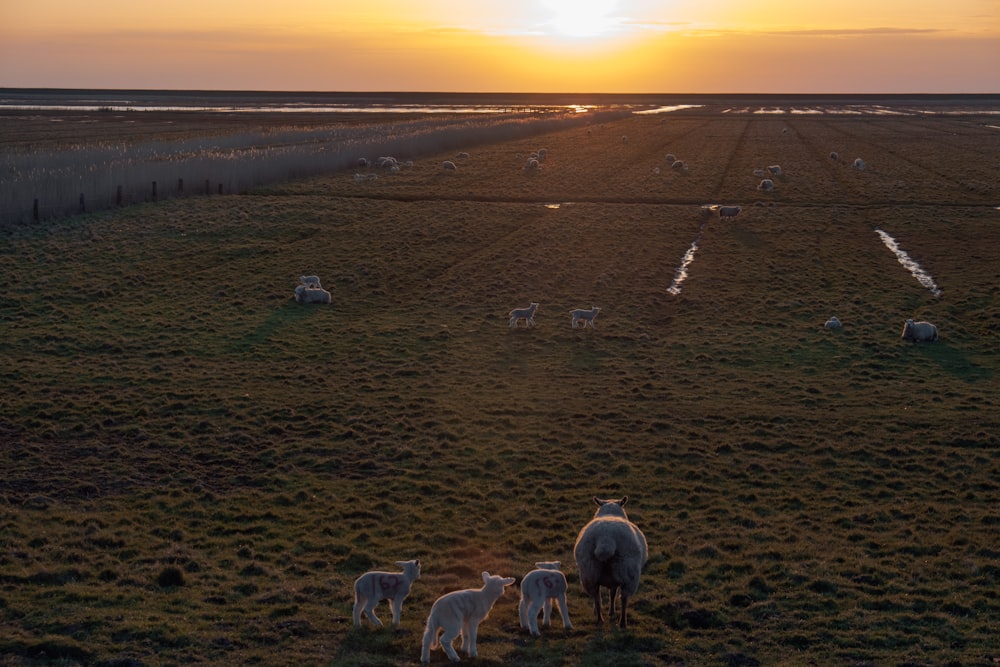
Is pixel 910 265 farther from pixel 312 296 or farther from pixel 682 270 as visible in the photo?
pixel 312 296

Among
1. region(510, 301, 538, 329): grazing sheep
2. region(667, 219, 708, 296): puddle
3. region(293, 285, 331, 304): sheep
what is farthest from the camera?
region(667, 219, 708, 296): puddle

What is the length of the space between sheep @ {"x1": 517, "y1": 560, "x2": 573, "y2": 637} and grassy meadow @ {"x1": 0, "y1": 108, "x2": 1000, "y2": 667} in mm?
265

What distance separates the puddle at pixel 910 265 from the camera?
37906 mm

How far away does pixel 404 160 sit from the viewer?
83000 millimetres

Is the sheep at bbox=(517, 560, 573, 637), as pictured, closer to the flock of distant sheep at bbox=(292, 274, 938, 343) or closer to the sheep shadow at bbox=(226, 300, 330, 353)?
the sheep shadow at bbox=(226, 300, 330, 353)

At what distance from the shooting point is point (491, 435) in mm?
22422

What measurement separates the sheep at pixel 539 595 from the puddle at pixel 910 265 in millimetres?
28403

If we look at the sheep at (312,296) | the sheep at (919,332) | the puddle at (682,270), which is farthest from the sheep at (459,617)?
the puddle at (682,270)

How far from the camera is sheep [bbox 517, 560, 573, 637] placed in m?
12.8

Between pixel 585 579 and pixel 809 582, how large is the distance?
372cm

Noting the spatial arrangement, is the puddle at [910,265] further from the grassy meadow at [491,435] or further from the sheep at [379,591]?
the sheep at [379,591]

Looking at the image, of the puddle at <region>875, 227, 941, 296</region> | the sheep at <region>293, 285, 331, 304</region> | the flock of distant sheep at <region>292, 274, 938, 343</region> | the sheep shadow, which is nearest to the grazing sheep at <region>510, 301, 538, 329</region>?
the flock of distant sheep at <region>292, 274, 938, 343</region>

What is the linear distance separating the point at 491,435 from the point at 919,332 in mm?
15544

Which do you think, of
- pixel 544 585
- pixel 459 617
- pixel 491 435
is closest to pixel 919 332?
pixel 491 435
